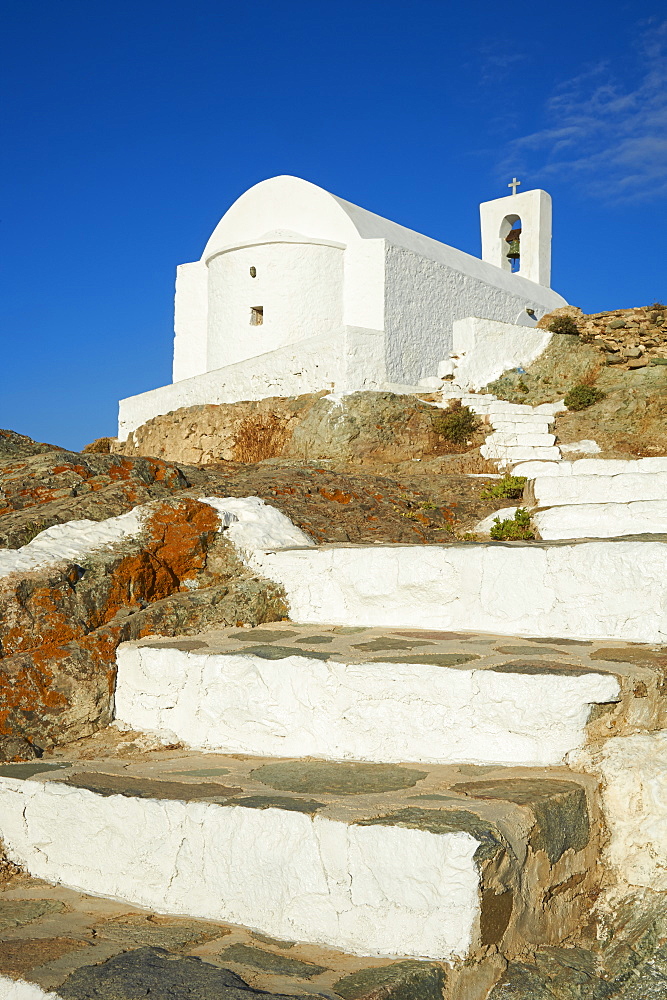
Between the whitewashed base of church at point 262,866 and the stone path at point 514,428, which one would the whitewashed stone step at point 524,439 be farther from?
the whitewashed base of church at point 262,866

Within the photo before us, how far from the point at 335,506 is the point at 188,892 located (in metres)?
3.34

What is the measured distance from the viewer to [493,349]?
54.9 feet

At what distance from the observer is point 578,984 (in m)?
2.28

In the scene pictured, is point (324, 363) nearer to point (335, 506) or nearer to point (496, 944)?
point (335, 506)

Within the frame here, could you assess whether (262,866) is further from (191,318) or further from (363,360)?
(191,318)

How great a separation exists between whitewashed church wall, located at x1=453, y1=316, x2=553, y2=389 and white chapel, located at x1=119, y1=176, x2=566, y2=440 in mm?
660

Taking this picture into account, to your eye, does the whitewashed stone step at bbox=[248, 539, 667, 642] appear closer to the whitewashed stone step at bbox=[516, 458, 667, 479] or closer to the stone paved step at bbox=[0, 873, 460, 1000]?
the stone paved step at bbox=[0, 873, 460, 1000]

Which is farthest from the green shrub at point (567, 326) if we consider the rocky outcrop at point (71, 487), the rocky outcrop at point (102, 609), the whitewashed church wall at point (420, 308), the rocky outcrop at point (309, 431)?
the rocky outcrop at point (102, 609)

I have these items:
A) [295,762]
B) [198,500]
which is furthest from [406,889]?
[198,500]

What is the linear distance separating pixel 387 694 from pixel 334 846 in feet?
2.97

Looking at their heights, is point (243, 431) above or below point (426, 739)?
above

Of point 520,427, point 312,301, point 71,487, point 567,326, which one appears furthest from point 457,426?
point 71,487

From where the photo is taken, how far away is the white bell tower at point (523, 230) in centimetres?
2459

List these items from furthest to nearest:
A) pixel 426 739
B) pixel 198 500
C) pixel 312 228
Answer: pixel 312 228, pixel 198 500, pixel 426 739
